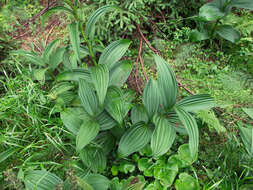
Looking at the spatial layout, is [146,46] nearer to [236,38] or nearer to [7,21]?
[236,38]

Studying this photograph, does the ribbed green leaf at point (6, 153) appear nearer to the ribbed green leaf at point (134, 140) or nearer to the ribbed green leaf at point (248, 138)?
the ribbed green leaf at point (134, 140)

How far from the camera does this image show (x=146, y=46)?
292 cm

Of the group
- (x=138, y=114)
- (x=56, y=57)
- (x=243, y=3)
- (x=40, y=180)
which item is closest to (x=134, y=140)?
(x=138, y=114)

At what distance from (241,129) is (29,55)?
7.63 ft

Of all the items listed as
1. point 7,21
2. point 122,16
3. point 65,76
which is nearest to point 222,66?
point 122,16

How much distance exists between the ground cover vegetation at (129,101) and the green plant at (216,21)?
1cm

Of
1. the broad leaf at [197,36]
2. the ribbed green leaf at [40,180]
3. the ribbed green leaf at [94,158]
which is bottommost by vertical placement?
the ribbed green leaf at [94,158]

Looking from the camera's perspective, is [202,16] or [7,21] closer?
[202,16]

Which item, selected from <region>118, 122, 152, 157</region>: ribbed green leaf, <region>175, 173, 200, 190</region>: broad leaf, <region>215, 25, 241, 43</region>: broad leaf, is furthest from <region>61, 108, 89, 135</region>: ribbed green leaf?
<region>215, 25, 241, 43</region>: broad leaf

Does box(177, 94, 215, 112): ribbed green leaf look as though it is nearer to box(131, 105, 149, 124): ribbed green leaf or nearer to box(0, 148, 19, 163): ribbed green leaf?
box(131, 105, 149, 124): ribbed green leaf

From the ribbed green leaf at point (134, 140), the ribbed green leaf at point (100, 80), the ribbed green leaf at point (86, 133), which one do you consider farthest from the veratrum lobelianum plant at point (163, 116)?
the ribbed green leaf at point (100, 80)

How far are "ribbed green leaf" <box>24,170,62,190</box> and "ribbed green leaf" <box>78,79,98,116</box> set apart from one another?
57 cm

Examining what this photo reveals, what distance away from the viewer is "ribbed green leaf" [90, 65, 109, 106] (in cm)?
157

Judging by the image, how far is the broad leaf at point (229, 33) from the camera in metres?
2.76
